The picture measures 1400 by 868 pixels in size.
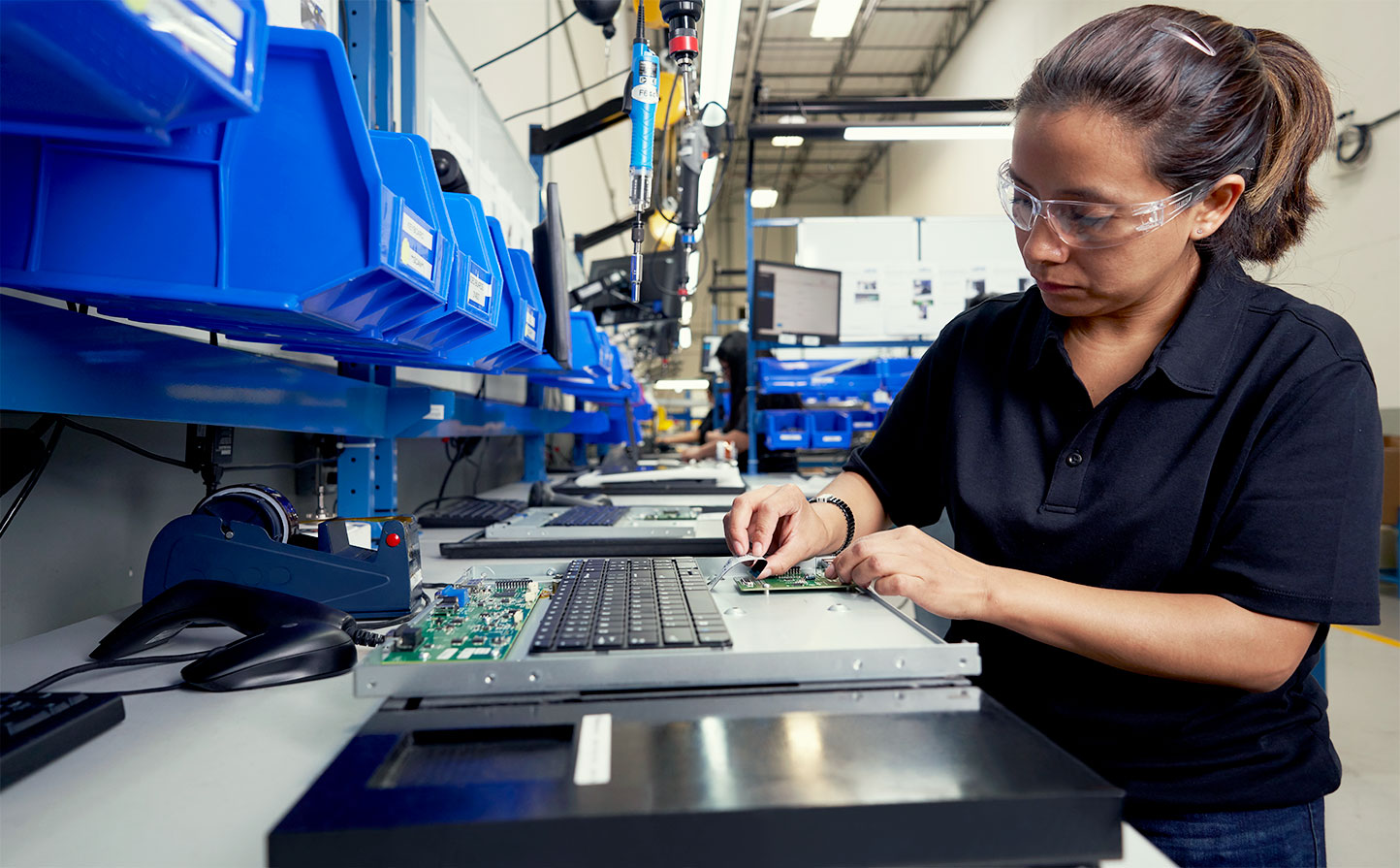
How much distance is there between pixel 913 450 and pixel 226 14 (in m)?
0.99

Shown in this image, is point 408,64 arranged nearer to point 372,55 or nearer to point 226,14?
point 372,55

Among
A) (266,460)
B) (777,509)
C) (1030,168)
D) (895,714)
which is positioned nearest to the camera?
(895,714)

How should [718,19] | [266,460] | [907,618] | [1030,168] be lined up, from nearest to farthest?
[907,618] < [1030,168] < [266,460] < [718,19]

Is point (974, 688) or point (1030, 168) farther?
point (1030, 168)

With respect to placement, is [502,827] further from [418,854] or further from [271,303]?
[271,303]

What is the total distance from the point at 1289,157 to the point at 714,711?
0.86 m

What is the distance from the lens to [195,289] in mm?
526

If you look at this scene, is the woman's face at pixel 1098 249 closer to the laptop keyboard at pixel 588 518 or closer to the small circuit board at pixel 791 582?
the small circuit board at pixel 791 582

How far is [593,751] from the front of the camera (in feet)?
1.37

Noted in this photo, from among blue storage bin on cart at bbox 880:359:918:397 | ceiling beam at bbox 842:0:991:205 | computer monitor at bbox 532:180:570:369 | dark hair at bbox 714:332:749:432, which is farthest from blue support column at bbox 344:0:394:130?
ceiling beam at bbox 842:0:991:205

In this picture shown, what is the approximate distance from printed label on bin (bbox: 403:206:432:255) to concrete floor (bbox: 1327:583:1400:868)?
Result: 147cm

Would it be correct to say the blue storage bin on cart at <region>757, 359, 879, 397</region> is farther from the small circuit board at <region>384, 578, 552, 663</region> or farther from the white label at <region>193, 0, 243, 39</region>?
the white label at <region>193, 0, 243, 39</region>

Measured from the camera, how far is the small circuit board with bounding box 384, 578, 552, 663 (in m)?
0.55

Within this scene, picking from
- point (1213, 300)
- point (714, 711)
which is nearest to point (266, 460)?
point (714, 711)
